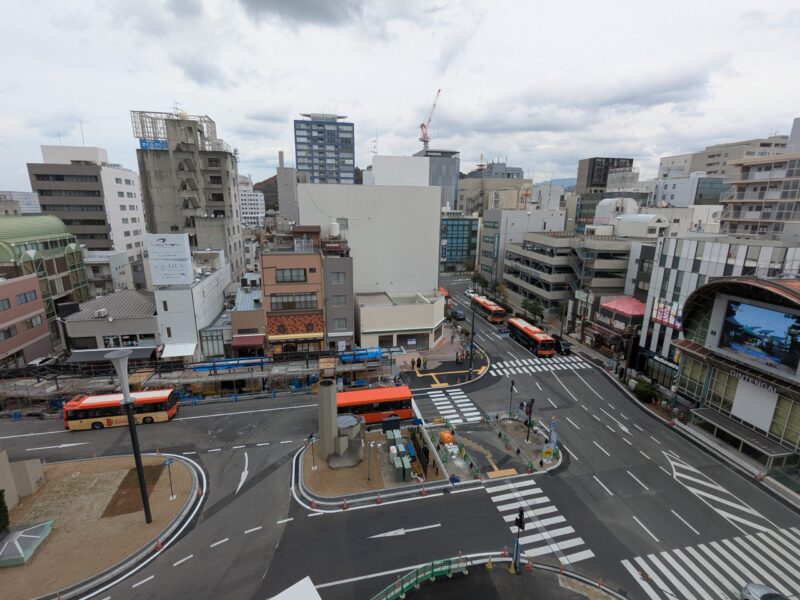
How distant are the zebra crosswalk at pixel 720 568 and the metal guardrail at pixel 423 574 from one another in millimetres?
9243

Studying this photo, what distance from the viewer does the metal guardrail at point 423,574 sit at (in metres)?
17.9

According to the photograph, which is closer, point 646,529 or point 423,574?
point 423,574

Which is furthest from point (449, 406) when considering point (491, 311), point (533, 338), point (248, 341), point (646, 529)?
point (491, 311)

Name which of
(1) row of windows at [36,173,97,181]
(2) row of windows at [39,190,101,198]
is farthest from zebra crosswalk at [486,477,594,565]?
(1) row of windows at [36,173,97,181]

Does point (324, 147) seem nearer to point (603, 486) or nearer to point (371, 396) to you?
point (371, 396)

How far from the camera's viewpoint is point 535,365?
48.3 metres

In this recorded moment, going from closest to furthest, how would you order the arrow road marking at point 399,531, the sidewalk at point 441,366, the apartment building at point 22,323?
the arrow road marking at point 399,531 → the apartment building at point 22,323 → the sidewalk at point 441,366

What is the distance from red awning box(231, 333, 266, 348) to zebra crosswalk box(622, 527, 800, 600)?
38.9 meters

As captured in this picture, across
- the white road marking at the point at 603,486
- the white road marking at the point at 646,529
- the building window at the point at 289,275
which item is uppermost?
the building window at the point at 289,275

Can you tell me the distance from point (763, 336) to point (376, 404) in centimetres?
3148

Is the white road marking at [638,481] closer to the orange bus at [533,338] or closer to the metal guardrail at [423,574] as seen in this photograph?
the metal guardrail at [423,574]

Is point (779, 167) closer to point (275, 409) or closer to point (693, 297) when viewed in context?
point (693, 297)

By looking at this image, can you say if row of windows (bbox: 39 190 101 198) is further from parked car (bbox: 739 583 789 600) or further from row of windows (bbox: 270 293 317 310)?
parked car (bbox: 739 583 789 600)

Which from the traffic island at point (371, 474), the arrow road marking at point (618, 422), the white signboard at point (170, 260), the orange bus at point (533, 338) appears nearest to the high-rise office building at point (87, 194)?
A: the white signboard at point (170, 260)
